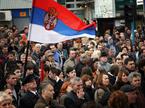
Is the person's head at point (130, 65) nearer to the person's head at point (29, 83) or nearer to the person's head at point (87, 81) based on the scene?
the person's head at point (87, 81)

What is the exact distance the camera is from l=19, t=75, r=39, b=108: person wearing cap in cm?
798

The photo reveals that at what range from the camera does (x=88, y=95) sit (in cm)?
864

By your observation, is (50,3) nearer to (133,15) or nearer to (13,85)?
(13,85)

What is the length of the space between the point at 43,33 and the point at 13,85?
1.14 meters

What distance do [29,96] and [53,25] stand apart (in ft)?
6.34

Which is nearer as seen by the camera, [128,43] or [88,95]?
[88,95]

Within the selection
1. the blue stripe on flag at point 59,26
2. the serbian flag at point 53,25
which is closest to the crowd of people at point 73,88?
the serbian flag at point 53,25

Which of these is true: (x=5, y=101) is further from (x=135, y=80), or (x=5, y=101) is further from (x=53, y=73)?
(x=53, y=73)

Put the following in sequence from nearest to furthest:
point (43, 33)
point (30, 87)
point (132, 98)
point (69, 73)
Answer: point (132, 98)
point (30, 87)
point (43, 33)
point (69, 73)

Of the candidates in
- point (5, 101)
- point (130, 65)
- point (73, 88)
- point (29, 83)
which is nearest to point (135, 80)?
point (73, 88)

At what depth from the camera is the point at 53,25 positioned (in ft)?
31.2

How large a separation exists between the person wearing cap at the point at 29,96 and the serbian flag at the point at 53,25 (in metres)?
0.80

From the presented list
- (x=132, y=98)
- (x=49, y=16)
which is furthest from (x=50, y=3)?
(x=132, y=98)

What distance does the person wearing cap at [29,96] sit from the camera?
26.2 feet
